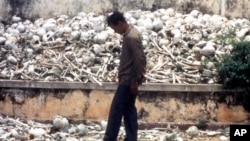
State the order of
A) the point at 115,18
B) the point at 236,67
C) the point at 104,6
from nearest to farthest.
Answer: the point at 115,18 < the point at 236,67 < the point at 104,6

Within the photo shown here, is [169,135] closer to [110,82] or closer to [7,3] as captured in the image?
[110,82]

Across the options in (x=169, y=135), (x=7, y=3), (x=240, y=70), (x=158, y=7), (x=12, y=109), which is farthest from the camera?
(x=7, y=3)

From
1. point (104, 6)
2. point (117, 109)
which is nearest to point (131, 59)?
point (117, 109)

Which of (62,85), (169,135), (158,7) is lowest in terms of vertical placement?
(169,135)

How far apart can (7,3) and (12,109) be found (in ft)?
14.1

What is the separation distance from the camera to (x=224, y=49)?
9.12m

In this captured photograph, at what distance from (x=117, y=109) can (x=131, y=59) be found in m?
0.65

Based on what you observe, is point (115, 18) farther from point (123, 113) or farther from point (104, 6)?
point (104, 6)

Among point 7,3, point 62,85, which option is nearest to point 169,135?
point 62,85

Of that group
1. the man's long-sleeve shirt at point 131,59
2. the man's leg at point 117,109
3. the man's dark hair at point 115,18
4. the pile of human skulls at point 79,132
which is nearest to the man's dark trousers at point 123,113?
the man's leg at point 117,109

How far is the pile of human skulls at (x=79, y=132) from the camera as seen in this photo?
7.70 m

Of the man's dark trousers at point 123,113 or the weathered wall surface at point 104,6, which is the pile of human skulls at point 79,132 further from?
the weathered wall surface at point 104,6

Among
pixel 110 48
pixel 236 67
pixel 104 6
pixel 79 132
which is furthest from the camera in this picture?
pixel 104 6

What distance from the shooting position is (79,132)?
7.88m
